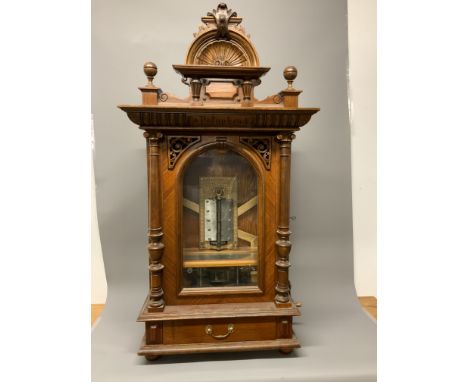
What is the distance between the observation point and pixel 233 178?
121 centimetres

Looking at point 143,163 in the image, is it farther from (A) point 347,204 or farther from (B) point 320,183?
(A) point 347,204

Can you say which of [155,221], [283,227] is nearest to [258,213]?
[283,227]

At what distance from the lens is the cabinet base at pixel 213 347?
114 cm

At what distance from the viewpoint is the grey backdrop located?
61.9 inches

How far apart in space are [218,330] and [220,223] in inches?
16.0

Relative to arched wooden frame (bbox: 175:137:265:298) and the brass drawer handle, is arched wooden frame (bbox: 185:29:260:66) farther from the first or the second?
the brass drawer handle

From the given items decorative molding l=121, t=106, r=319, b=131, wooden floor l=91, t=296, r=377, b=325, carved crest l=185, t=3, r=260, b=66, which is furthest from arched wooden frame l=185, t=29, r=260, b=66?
wooden floor l=91, t=296, r=377, b=325

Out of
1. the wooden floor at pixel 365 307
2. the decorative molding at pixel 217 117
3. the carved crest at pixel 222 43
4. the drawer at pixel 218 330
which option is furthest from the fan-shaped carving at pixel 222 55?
the wooden floor at pixel 365 307

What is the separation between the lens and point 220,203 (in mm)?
1220

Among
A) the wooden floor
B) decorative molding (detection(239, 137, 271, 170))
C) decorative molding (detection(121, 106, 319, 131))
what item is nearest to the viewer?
decorative molding (detection(121, 106, 319, 131))

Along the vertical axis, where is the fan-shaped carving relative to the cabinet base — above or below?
above

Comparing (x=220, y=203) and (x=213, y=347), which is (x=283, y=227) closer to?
(x=220, y=203)

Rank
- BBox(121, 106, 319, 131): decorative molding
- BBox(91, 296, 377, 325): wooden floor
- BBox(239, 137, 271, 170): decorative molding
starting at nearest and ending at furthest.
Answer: BBox(121, 106, 319, 131): decorative molding → BBox(239, 137, 271, 170): decorative molding → BBox(91, 296, 377, 325): wooden floor

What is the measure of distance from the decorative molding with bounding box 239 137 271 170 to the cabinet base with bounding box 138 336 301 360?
0.68m
